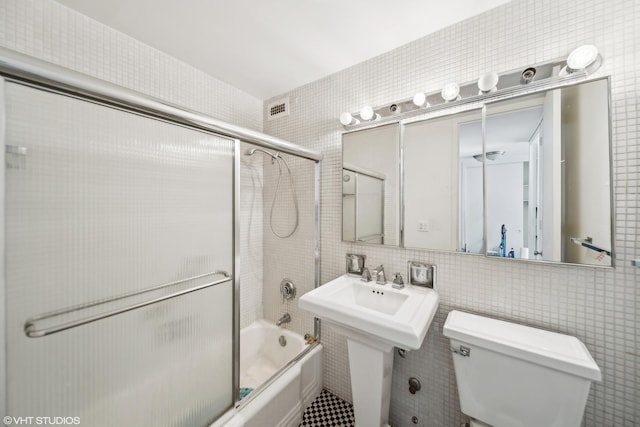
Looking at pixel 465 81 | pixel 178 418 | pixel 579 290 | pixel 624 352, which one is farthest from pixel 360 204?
pixel 178 418

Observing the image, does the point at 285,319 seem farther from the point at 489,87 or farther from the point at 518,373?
the point at 489,87

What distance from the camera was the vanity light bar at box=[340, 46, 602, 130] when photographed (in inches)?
37.4

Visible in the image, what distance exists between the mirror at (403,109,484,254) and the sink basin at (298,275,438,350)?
0.30 meters

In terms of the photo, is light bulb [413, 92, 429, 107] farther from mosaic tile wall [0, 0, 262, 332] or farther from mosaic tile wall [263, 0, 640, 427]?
mosaic tile wall [0, 0, 262, 332]

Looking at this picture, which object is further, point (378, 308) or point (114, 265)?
point (378, 308)

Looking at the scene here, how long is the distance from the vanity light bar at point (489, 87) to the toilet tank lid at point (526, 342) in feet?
3.49

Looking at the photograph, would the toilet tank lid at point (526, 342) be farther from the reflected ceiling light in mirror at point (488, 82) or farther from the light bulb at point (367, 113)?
the light bulb at point (367, 113)

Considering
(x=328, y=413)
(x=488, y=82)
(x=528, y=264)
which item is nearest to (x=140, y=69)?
(x=488, y=82)

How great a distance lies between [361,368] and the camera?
1172 mm

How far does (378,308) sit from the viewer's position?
132cm

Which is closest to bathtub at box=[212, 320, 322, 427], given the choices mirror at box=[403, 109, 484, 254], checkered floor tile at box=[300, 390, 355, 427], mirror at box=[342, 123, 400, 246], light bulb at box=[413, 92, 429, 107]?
checkered floor tile at box=[300, 390, 355, 427]

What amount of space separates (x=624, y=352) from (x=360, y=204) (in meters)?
1.28

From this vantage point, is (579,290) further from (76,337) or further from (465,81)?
(76,337)

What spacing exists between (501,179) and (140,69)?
2077mm
